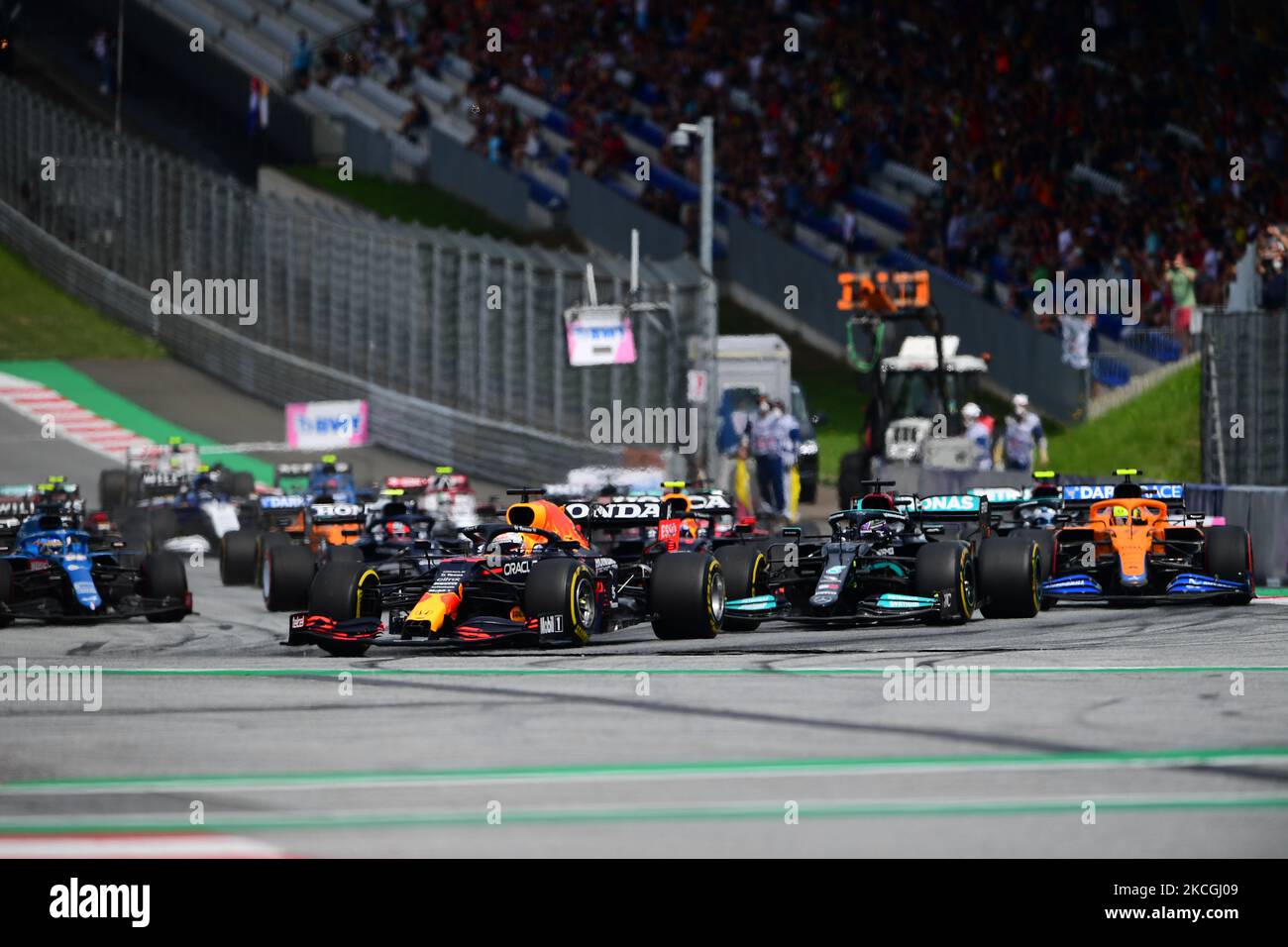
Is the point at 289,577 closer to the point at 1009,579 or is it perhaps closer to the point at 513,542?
the point at 513,542

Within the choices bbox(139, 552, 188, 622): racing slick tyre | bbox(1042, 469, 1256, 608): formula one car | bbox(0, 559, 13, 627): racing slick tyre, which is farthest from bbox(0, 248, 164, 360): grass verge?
bbox(1042, 469, 1256, 608): formula one car

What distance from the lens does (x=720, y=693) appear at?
1221 cm

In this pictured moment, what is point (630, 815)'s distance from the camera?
28.1 ft

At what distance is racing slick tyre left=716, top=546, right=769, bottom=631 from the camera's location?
16.8 meters

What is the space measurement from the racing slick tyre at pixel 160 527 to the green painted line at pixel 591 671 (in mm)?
12154

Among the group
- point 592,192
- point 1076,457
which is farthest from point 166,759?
point 592,192

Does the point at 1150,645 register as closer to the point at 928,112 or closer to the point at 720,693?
the point at 720,693

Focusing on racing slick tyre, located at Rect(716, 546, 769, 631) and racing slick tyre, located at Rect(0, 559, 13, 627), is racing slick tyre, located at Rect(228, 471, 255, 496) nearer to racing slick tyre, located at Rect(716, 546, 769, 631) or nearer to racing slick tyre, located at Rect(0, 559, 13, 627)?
racing slick tyre, located at Rect(0, 559, 13, 627)

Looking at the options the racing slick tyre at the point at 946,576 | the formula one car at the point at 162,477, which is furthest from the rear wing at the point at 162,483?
the racing slick tyre at the point at 946,576

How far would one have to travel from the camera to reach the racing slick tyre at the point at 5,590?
18.0 meters

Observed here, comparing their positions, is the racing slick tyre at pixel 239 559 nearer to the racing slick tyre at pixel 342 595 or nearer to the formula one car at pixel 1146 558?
the racing slick tyre at pixel 342 595

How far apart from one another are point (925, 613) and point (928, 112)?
25.8m

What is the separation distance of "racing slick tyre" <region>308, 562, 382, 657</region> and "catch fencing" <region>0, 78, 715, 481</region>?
44.2 feet

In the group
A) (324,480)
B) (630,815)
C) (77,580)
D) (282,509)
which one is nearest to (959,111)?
(324,480)
